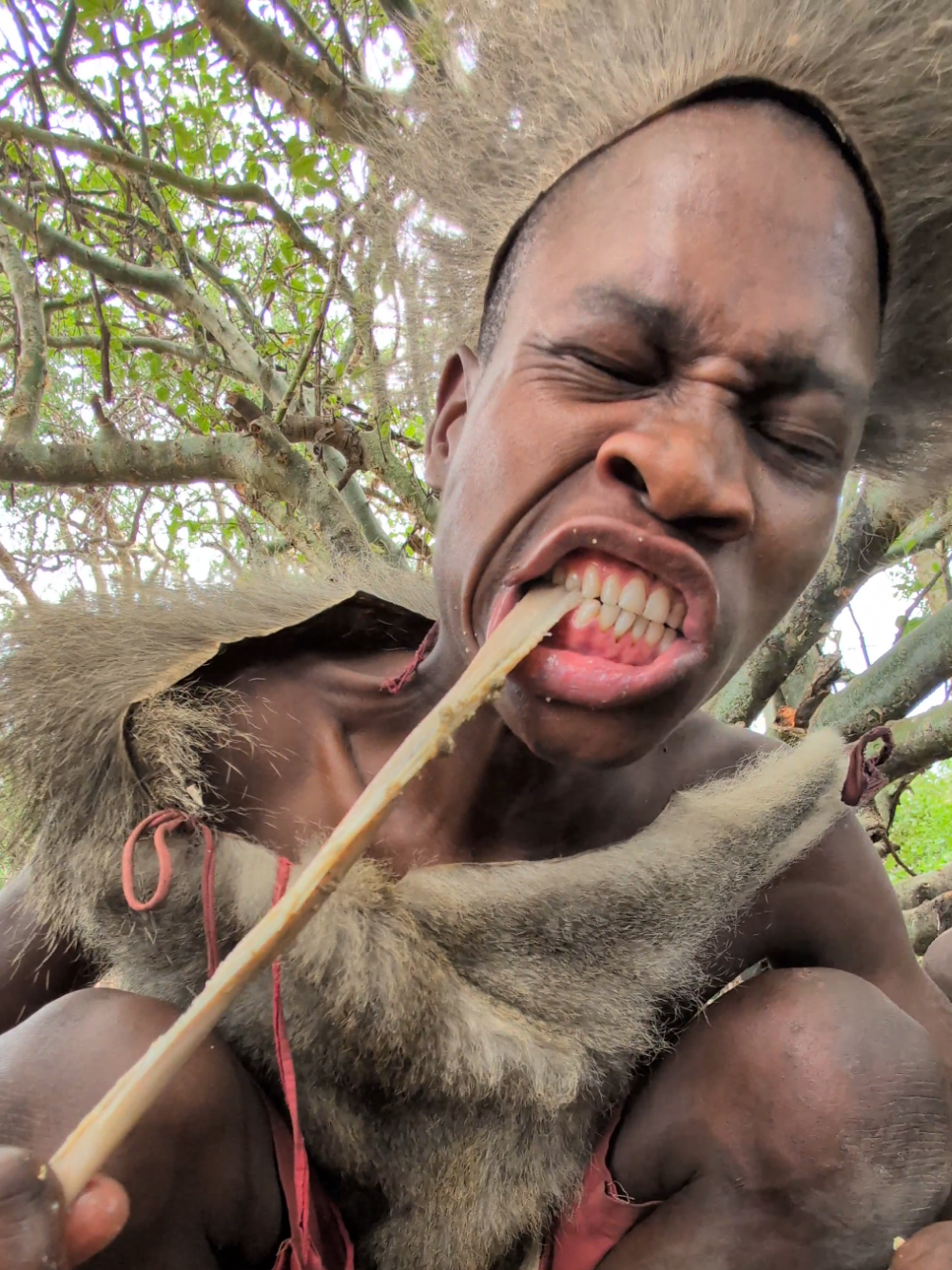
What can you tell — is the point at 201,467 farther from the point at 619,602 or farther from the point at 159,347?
the point at 619,602

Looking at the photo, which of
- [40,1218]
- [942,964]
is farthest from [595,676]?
[942,964]

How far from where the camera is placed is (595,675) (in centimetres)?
Result: 96

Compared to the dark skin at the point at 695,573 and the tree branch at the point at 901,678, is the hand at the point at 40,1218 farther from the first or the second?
the tree branch at the point at 901,678

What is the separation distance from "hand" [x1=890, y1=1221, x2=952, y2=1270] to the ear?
1.05m

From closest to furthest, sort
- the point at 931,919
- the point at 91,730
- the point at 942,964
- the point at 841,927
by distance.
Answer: the point at 91,730, the point at 841,927, the point at 942,964, the point at 931,919

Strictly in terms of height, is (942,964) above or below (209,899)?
below

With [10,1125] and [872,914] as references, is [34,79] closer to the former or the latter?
[10,1125]

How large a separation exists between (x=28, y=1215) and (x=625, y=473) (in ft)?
2.62

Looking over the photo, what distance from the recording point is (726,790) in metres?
1.39

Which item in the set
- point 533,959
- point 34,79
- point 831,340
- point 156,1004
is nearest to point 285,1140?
point 156,1004

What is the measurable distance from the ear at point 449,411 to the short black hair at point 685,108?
0.11 ft

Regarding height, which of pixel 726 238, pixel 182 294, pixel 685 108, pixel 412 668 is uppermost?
pixel 182 294

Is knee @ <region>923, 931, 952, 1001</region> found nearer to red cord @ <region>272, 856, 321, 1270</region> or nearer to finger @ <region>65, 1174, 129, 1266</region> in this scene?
red cord @ <region>272, 856, 321, 1270</region>

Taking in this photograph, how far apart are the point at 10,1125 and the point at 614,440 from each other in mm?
861
